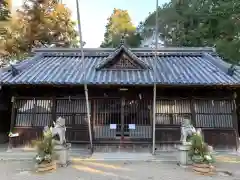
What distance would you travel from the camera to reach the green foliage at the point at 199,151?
24.0ft

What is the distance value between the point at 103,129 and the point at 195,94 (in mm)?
4905

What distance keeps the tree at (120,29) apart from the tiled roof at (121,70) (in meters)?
15.7

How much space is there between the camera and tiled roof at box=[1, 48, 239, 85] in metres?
10.4

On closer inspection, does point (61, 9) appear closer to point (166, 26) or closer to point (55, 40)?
point (55, 40)

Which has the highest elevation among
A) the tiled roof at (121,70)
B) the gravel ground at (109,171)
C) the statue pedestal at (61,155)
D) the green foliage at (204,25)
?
the green foliage at (204,25)

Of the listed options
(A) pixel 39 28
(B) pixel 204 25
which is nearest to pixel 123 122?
(B) pixel 204 25

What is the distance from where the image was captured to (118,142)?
10.7 metres

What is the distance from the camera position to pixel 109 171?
7.41 meters

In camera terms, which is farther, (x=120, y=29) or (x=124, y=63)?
(x=120, y=29)

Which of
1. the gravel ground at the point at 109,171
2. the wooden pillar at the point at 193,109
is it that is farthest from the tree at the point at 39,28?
the wooden pillar at the point at 193,109

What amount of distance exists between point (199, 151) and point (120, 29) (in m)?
25.4

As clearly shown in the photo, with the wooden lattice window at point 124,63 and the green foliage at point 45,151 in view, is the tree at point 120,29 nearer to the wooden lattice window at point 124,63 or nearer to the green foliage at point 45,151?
the wooden lattice window at point 124,63

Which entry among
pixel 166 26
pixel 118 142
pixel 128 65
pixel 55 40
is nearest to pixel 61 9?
pixel 55 40

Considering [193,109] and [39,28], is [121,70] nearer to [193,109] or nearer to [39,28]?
[193,109]
